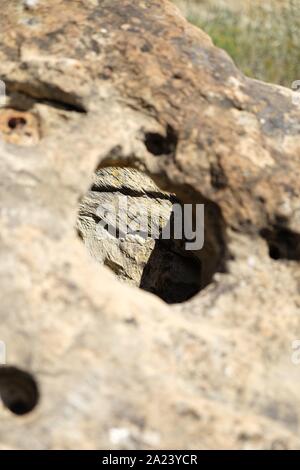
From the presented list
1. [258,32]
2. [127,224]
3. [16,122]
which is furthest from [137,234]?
[258,32]

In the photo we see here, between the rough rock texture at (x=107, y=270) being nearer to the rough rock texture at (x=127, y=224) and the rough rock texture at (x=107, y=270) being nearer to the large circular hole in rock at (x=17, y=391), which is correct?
the large circular hole in rock at (x=17, y=391)

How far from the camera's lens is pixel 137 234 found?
3064mm

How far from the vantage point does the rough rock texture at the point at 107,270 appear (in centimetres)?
189

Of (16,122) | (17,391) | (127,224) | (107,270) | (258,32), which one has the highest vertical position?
(16,122)

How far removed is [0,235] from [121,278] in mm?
1134

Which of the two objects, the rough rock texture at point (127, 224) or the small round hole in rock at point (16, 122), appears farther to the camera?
the rough rock texture at point (127, 224)

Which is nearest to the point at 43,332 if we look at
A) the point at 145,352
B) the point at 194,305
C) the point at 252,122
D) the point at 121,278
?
the point at 145,352

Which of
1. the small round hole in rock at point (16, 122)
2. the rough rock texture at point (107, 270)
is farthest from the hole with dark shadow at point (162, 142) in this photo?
the small round hole in rock at point (16, 122)

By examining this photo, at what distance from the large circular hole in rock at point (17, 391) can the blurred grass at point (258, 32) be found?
4.03m

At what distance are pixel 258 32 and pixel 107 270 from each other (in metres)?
4.28

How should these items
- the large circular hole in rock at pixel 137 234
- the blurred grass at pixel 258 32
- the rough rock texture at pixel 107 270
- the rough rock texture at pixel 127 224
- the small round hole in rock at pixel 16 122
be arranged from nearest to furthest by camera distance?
the rough rock texture at pixel 107 270 → the small round hole in rock at pixel 16 122 → the large circular hole in rock at pixel 137 234 → the rough rock texture at pixel 127 224 → the blurred grass at pixel 258 32

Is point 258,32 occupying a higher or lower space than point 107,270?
lower

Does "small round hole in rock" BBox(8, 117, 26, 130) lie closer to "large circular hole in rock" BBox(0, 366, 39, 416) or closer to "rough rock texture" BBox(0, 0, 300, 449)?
"rough rock texture" BBox(0, 0, 300, 449)

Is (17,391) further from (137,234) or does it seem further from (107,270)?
(137,234)
